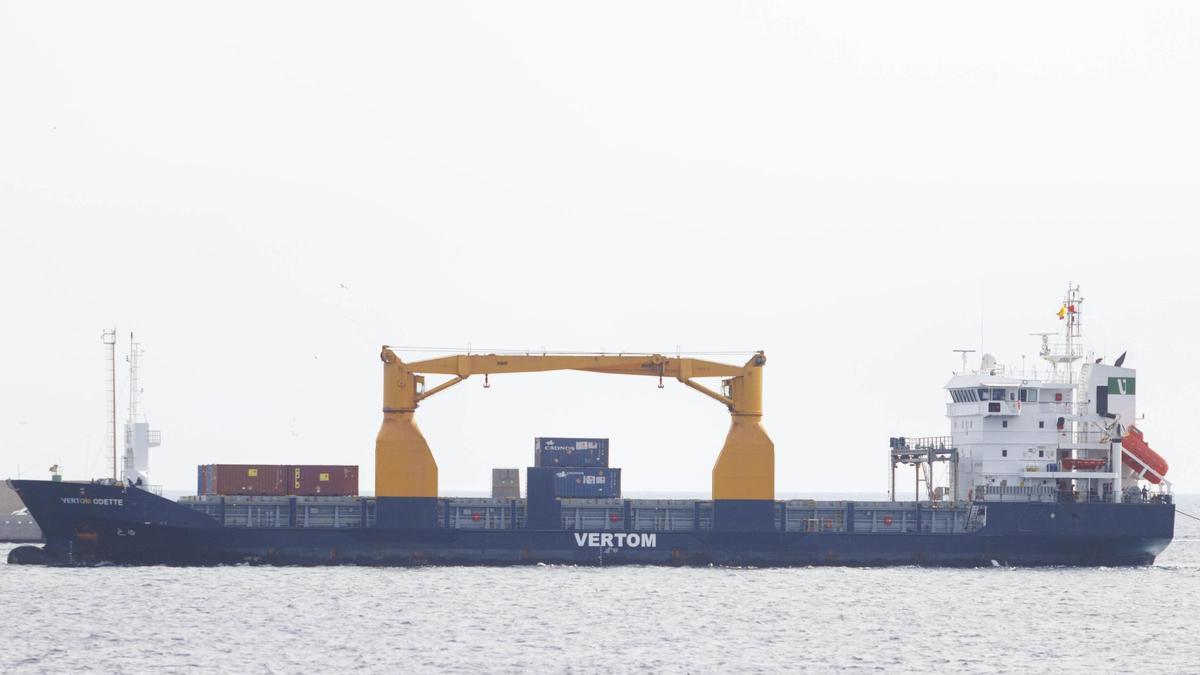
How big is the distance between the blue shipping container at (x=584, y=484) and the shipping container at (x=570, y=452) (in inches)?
15.7

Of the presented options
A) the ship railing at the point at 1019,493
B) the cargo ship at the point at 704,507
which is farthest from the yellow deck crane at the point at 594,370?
the ship railing at the point at 1019,493

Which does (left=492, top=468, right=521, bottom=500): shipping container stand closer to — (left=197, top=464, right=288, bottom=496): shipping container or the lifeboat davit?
(left=197, top=464, right=288, bottom=496): shipping container

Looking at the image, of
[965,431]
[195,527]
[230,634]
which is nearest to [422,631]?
[230,634]

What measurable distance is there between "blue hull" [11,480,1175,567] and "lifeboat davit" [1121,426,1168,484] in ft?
7.11

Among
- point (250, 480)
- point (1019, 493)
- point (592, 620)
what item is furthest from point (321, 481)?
point (1019, 493)

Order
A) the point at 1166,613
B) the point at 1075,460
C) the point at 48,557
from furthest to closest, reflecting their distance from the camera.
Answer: the point at 1075,460
the point at 48,557
the point at 1166,613

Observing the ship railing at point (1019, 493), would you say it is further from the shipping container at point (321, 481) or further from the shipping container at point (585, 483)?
the shipping container at point (321, 481)

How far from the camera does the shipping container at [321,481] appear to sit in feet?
212

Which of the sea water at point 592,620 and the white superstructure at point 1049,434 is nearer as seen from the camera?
the sea water at point 592,620

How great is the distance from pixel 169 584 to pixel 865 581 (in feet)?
80.4

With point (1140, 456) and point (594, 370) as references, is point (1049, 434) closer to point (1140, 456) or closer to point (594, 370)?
point (1140, 456)

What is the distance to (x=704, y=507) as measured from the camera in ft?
216

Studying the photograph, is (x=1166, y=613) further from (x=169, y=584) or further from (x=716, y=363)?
(x=169, y=584)

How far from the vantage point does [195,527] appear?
6194 cm
